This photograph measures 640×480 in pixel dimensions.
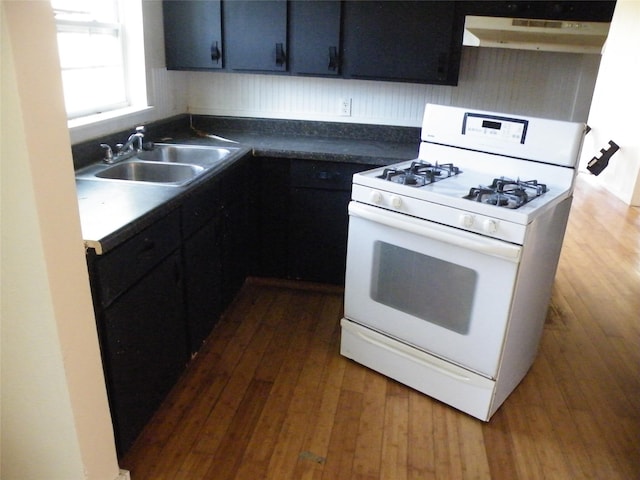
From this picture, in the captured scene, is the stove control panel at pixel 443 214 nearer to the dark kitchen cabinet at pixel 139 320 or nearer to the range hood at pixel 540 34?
the dark kitchen cabinet at pixel 139 320

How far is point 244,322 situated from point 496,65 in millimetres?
2072

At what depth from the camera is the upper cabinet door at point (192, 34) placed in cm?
288

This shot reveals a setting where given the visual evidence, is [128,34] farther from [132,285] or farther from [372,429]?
[372,429]

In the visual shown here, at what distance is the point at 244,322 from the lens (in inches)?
109

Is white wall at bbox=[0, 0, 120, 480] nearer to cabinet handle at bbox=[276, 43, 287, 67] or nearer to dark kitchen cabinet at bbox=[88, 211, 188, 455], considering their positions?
dark kitchen cabinet at bbox=[88, 211, 188, 455]

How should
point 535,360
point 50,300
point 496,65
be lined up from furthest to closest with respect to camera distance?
point 496,65 < point 535,360 < point 50,300

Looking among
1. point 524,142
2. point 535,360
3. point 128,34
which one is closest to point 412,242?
point 524,142

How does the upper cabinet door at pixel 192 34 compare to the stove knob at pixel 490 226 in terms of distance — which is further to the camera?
the upper cabinet door at pixel 192 34

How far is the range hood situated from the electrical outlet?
88 cm

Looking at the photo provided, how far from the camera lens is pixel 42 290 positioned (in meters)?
1.25

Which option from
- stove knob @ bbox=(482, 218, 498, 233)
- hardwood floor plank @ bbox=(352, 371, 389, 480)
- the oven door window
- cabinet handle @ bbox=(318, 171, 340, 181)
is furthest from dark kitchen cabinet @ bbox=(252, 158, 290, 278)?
stove knob @ bbox=(482, 218, 498, 233)

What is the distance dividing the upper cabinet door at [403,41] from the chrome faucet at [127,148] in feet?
3.86

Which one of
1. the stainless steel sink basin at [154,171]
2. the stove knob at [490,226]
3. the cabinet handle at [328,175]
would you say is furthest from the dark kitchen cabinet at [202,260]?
the stove knob at [490,226]

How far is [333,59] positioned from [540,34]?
105 cm
